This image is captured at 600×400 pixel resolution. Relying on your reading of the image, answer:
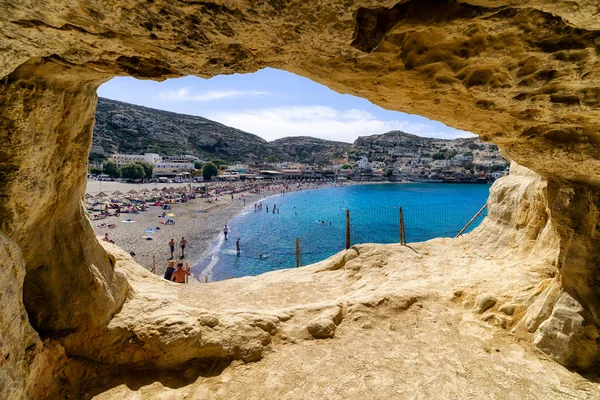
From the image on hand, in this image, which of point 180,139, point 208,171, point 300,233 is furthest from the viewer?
point 180,139

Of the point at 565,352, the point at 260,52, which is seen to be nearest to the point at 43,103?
the point at 260,52

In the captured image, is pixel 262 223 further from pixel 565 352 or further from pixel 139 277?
pixel 565 352

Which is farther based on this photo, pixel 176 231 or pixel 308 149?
pixel 308 149

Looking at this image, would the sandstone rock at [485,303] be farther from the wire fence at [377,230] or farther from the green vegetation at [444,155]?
the green vegetation at [444,155]

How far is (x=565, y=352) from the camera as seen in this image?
14.7 ft

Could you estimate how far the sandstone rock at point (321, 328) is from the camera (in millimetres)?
5371

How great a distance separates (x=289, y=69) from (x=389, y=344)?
4.80 meters

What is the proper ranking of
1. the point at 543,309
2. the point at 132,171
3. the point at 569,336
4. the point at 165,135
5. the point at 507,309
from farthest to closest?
the point at 165,135 → the point at 132,171 → the point at 507,309 → the point at 543,309 → the point at 569,336

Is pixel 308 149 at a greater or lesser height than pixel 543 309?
greater

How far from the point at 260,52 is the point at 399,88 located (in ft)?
6.88

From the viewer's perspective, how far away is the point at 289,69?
3.93 metres

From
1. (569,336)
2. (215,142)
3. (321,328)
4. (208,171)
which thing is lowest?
(321,328)

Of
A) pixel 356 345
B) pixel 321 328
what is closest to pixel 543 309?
pixel 356 345

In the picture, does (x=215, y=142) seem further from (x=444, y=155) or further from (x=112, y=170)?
(x=444, y=155)
